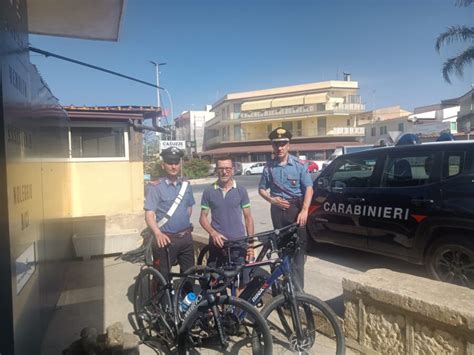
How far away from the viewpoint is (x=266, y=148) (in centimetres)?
4700

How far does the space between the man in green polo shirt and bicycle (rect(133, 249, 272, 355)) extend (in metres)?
0.52

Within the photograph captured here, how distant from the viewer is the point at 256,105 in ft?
168

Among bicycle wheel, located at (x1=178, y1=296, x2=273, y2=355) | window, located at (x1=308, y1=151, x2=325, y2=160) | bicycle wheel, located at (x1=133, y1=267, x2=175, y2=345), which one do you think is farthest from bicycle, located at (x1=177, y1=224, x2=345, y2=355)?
window, located at (x1=308, y1=151, x2=325, y2=160)

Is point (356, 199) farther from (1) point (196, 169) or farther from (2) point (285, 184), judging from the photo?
(1) point (196, 169)

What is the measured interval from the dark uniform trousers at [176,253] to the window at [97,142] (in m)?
5.25

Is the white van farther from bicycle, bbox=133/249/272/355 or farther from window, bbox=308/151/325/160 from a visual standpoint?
bicycle, bbox=133/249/272/355

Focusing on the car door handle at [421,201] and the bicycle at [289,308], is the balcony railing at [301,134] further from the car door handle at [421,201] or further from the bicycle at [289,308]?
the bicycle at [289,308]

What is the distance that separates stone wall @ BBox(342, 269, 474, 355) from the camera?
2.57m

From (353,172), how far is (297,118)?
1710 inches

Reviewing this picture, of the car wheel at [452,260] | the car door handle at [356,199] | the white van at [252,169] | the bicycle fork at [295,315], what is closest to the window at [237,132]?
the white van at [252,169]

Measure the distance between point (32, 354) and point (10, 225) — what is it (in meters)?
1.10

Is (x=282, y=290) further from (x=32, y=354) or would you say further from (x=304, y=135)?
(x=304, y=135)

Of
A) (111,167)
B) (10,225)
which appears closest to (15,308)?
(10,225)

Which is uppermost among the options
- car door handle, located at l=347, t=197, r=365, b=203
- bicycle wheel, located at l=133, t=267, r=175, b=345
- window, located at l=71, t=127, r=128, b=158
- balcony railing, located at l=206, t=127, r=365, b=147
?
balcony railing, located at l=206, t=127, r=365, b=147
